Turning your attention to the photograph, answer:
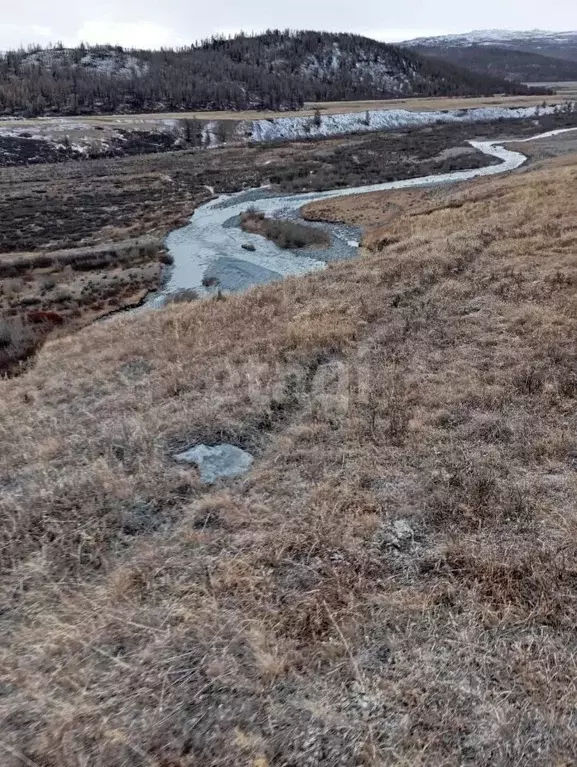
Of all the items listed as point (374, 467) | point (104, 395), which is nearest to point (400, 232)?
point (104, 395)

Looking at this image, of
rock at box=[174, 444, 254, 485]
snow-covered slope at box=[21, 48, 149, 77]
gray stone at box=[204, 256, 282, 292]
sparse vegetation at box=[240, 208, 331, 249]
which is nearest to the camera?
rock at box=[174, 444, 254, 485]

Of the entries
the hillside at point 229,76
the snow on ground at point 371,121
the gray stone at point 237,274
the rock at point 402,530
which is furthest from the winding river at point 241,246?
the hillside at point 229,76

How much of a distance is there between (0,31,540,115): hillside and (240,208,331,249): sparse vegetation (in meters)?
88.3

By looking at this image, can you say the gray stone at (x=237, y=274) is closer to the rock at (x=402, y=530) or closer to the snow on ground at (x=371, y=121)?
the rock at (x=402, y=530)

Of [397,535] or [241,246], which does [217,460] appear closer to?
[397,535]

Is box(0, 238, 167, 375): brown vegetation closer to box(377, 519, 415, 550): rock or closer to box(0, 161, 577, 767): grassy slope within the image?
box(0, 161, 577, 767): grassy slope

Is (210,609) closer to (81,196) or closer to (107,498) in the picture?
(107,498)

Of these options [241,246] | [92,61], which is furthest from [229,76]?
[241,246]

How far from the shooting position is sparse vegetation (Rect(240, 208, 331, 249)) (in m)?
29.6

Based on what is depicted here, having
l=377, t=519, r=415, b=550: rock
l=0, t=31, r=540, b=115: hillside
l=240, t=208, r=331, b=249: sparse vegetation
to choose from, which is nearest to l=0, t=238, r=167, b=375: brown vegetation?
l=240, t=208, r=331, b=249: sparse vegetation

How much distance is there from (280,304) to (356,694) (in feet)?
36.0

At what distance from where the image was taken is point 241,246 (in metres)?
31.1

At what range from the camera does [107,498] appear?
5.52 m

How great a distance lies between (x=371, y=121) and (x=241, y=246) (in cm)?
7977
